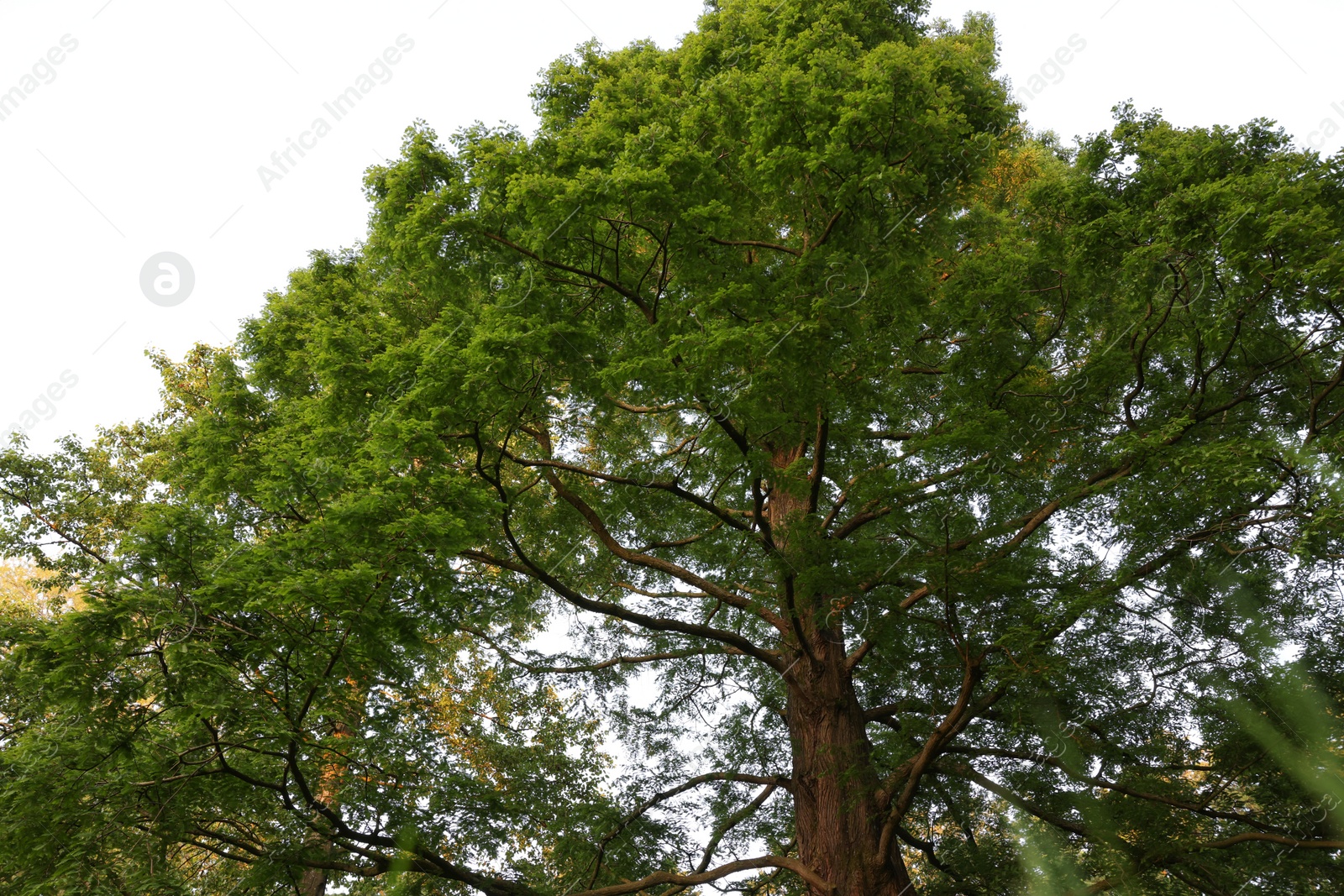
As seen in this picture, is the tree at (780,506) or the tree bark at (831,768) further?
the tree bark at (831,768)

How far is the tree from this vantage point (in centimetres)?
509

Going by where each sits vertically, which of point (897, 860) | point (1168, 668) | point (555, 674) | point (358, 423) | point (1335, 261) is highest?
point (358, 423)

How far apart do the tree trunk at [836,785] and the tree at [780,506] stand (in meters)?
0.04

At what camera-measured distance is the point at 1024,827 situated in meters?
8.39

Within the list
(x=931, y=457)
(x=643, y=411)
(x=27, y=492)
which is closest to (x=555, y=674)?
(x=643, y=411)

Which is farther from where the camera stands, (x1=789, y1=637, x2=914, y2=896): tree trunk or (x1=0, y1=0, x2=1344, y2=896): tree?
(x1=789, y1=637, x2=914, y2=896): tree trunk

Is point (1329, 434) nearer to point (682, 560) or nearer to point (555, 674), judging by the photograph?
point (682, 560)

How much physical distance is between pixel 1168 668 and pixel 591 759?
663 cm

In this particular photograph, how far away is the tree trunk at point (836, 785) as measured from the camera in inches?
281

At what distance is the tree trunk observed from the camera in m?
7.14

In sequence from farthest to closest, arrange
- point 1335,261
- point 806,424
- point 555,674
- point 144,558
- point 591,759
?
1. point 591,759
2. point 555,674
3. point 806,424
4. point 144,558
5. point 1335,261

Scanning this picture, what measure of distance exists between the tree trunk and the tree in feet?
0.13

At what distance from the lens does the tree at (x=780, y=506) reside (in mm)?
5094

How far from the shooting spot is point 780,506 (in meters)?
9.07
